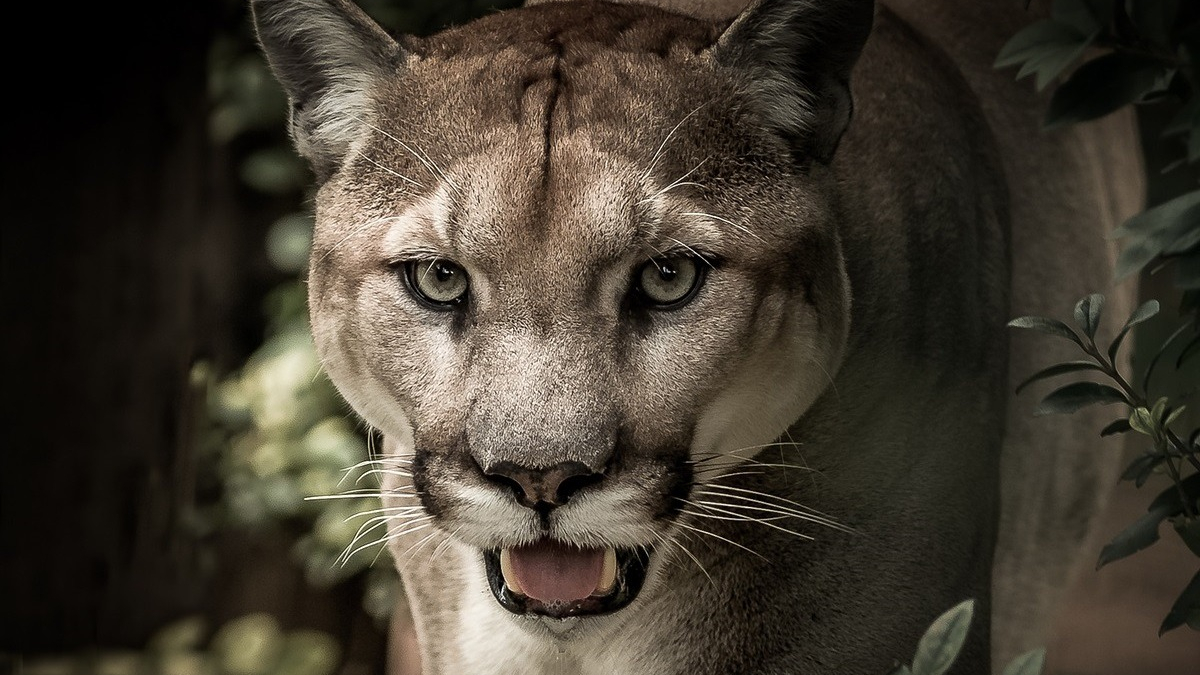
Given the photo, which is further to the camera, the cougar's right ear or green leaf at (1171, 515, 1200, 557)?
the cougar's right ear

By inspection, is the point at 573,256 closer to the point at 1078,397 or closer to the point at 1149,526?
the point at 1078,397

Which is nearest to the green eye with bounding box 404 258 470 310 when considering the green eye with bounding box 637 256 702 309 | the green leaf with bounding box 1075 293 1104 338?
the green eye with bounding box 637 256 702 309

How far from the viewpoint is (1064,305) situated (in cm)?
339

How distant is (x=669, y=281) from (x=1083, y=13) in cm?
69

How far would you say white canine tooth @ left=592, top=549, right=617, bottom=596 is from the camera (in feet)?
7.46

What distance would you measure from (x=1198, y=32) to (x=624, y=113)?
0.81 meters

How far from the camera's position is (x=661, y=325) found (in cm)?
221

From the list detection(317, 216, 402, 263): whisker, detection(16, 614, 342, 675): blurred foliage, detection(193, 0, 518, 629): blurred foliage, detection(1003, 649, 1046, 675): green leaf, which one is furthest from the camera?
detection(16, 614, 342, 675): blurred foliage

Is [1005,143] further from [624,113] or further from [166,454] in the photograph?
[166,454]

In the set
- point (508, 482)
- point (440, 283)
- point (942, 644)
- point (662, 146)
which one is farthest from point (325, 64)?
point (942, 644)

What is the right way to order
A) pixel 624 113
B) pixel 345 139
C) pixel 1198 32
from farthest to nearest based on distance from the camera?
pixel 345 139 → pixel 624 113 → pixel 1198 32

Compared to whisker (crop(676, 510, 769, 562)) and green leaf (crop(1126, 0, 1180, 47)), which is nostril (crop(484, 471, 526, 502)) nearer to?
whisker (crop(676, 510, 769, 562))

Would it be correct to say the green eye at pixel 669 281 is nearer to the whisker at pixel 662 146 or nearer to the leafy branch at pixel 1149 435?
the whisker at pixel 662 146

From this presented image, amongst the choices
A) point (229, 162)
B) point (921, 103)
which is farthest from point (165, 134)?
point (921, 103)
